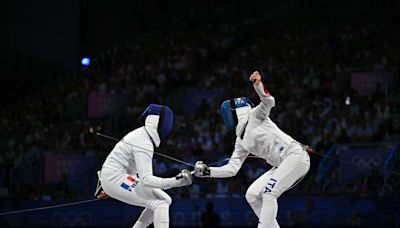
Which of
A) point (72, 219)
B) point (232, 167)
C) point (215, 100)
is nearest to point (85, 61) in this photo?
point (215, 100)

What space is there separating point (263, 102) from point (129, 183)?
1.53 m

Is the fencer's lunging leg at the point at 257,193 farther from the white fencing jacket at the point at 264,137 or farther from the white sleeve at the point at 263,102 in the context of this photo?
the white sleeve at the point at 263,102

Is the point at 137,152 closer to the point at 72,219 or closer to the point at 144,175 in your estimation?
the point at 144,175

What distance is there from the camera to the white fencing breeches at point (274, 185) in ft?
20.1

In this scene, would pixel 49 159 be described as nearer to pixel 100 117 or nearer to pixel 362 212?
pixel 100 117

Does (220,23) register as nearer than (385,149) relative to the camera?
No

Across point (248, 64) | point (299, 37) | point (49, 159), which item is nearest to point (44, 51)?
point (49, 159)

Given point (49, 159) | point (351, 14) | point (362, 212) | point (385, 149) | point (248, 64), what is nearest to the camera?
point (362, 212)

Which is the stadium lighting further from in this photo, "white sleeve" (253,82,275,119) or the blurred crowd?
"white sleeve" (253,82,275,119)

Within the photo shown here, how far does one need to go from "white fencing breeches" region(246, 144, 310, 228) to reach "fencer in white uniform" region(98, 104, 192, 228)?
0.77 meters

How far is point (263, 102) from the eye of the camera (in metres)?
6.29

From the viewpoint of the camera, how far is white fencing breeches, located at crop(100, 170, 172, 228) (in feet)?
19.8

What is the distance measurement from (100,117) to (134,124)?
3.32 feet

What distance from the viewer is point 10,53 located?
48.1 feet
